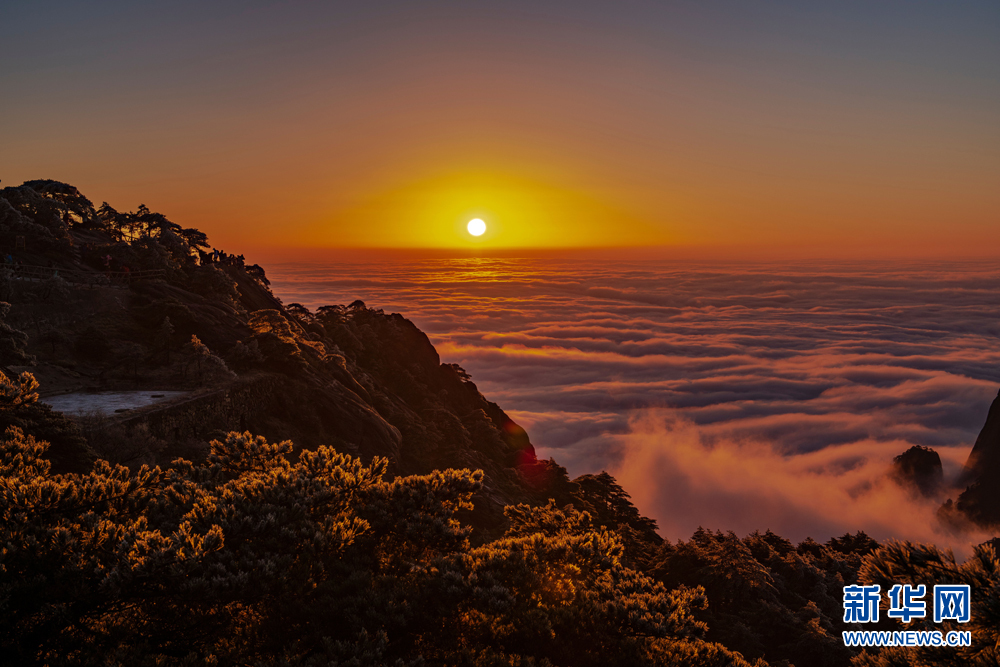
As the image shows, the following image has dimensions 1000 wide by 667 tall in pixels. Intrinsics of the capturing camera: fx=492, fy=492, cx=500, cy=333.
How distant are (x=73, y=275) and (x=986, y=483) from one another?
116457 millimetres

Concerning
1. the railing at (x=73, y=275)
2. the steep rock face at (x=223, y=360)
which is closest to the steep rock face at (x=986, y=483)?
the steep rock face at (x=223, y=360)

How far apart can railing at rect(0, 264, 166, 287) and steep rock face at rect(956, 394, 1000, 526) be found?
367 feet

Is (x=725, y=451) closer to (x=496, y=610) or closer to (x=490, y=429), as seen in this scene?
(x=490, y=429)

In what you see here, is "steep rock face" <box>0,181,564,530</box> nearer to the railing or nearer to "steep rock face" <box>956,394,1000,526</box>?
the railing

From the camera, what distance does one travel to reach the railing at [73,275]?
30.0 metres

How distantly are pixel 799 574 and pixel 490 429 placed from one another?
924 inches

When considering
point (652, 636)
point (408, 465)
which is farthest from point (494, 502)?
point (652, 636)

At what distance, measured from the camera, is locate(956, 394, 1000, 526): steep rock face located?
75.2m

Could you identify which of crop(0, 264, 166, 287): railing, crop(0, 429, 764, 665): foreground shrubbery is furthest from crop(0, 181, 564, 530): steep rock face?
crop(0, 429, 764, 665): foreground shrubbery

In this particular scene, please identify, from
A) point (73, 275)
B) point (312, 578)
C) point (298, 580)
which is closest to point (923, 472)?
point (312, 578)

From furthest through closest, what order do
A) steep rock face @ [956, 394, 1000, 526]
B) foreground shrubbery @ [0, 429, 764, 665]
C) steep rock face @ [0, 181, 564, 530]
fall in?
steep rock face @ [956, 394, 1000, 526] → steep rock face @ [0, 181, 564, 530] → foreground shrubbery @ [0, 429, 764, 665]

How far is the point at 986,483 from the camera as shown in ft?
252

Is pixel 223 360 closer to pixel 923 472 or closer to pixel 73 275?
pixel 73 275

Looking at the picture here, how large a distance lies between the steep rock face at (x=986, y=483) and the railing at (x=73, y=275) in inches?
4409
